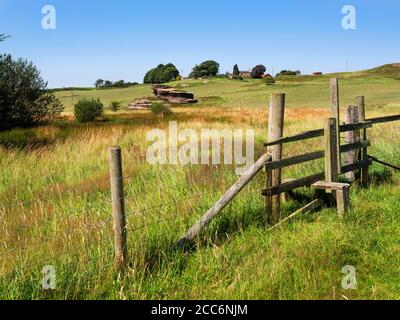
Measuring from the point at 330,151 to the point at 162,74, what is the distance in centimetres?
12156

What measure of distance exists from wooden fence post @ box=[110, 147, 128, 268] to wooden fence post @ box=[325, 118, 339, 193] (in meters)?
3.81

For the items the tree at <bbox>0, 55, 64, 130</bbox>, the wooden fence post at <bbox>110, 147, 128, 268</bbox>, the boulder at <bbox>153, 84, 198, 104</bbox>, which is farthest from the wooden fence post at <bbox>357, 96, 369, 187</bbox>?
the boulder at <bbox>153, 84, 198, 104</bbox>

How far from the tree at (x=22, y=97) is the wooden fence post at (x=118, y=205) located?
1721 cm

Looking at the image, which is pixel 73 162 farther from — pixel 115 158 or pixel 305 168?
pixel 115 158

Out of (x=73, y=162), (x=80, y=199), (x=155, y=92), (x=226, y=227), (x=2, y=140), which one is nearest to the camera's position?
(x=226, y=227)

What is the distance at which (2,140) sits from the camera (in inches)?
599

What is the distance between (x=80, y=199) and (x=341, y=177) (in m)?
5.02

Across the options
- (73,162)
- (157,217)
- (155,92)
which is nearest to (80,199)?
(157,217)

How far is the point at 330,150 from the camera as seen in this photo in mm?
7090

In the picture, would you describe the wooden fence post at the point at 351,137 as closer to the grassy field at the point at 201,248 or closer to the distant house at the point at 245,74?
the grassy field at the point at 201,248

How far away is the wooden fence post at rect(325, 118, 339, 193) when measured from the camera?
7.07 metres

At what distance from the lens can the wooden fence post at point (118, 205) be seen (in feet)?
14.8

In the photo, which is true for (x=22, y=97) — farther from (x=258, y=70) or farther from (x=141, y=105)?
(x=258, y=70)

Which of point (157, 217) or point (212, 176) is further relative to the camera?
point (212, 176)
